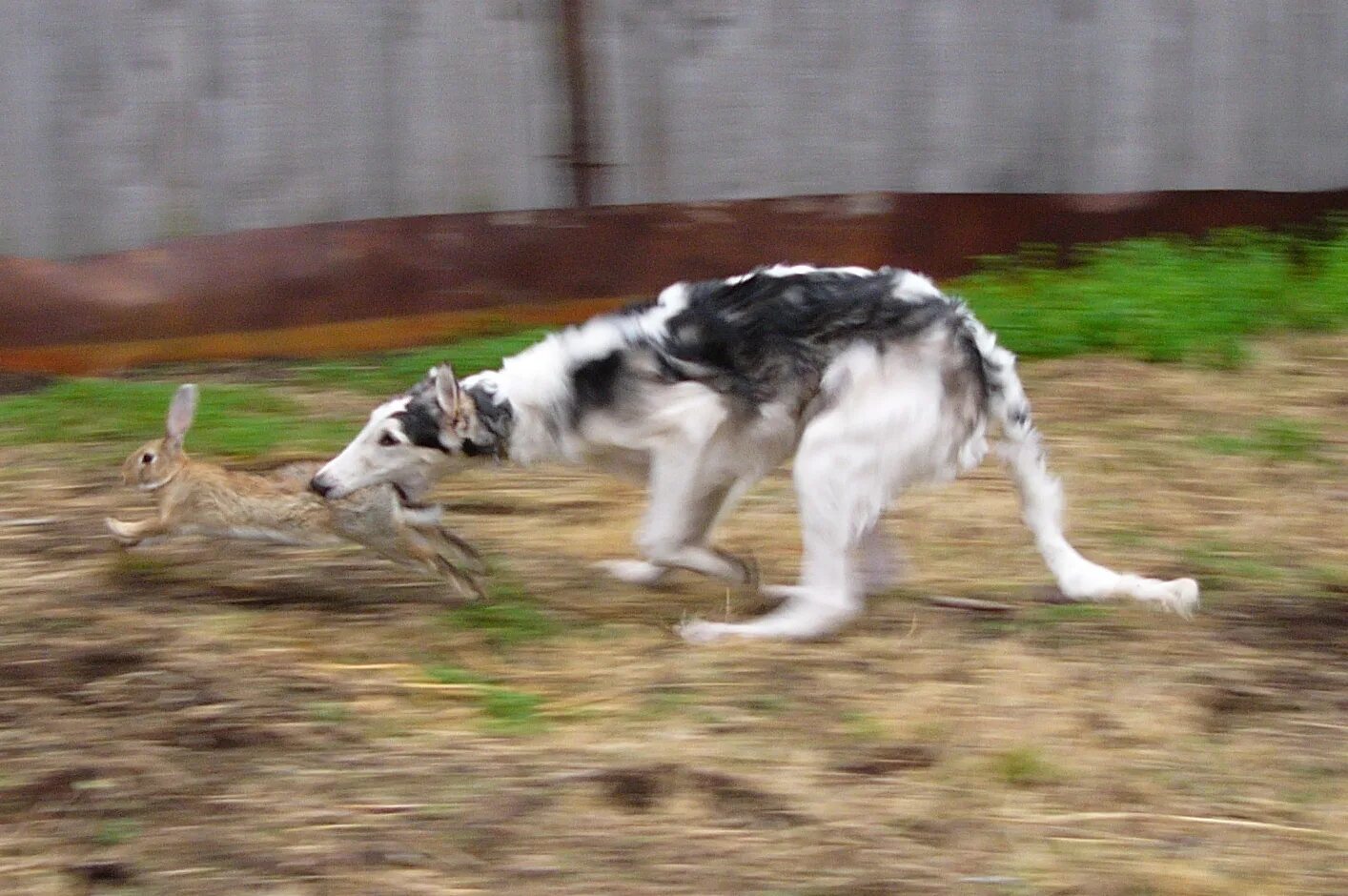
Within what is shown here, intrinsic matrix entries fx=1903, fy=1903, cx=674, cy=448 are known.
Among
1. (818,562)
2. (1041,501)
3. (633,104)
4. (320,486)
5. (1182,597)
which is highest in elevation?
(633,104)

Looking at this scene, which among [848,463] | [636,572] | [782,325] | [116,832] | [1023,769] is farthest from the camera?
[636,572]

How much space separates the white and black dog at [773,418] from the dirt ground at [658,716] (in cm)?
23

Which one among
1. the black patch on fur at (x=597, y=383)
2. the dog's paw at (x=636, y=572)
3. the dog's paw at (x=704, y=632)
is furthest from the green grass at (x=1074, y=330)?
the dog's paw at (x=704, y=632)

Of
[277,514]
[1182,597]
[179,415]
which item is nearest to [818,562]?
[1182,597]

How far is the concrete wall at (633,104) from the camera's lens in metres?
8.59

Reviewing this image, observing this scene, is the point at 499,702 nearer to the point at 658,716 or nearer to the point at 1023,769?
the point at 658,716

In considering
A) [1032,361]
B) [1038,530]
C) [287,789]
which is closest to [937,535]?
[1038,530]

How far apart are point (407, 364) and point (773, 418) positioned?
2.97m

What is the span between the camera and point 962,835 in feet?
14.5

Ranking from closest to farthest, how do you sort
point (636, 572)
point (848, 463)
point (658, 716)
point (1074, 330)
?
point (658, 716) < point (848, 463) < point (636, 572) < point (1074, 330)

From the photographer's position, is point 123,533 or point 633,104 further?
point 633,104

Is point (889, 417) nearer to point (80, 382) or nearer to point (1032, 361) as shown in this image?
point (1032, 361)

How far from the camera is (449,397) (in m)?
5.96

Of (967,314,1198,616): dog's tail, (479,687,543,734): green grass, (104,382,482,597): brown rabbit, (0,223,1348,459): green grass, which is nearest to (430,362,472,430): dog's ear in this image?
(104,382,482,597): brown rabbit
